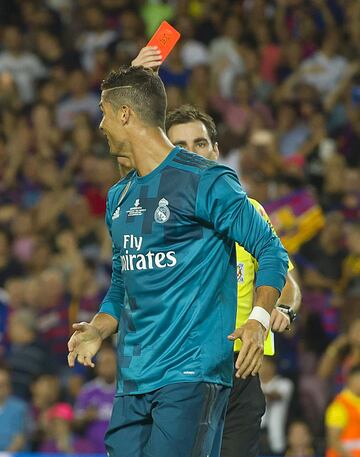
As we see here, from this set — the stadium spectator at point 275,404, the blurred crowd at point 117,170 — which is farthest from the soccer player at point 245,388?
the stadium spectator at point 275,404

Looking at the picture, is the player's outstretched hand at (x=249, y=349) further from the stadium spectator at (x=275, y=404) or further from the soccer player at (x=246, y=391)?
the stadium spectator at (x=275, y=404)

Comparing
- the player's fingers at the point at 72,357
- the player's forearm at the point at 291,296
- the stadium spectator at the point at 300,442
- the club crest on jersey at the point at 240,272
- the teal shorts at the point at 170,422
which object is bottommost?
the stadium spectator at the point at 300,442

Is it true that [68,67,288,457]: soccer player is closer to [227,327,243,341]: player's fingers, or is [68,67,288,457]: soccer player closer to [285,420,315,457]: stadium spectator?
[227,327,243,341]: player's fingers

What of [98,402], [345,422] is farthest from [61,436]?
[345,422]

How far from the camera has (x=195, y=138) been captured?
5078mm

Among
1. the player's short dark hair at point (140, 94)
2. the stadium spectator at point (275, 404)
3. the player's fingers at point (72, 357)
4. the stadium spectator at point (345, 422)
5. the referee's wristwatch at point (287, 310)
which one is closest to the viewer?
the player's fingers at point (72, 357)

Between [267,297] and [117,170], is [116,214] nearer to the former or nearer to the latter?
[267,297]

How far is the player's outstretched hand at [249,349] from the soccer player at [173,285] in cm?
A: 2

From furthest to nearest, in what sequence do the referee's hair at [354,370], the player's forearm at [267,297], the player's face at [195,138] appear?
1. the referee's hair at [354,370]
2. the player's face at [195,138]
3. the player's forearm at [267,297]

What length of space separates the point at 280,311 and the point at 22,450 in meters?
5.04

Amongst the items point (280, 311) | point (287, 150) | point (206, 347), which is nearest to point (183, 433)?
point (206, 347)

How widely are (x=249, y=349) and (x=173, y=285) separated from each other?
42cm

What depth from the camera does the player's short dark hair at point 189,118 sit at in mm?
5129

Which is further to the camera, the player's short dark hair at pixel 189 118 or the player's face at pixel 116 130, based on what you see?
the player's short dark hair at pixel 189 118
